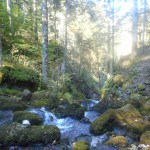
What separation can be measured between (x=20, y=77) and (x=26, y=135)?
6413 mm

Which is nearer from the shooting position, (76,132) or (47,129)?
(47,129)

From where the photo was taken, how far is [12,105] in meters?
9.59

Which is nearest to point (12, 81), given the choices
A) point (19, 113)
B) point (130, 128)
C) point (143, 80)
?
point (19, 113)

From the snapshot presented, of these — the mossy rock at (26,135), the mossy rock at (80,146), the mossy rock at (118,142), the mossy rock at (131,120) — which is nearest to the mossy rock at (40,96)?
the mossy rock at (131,120)

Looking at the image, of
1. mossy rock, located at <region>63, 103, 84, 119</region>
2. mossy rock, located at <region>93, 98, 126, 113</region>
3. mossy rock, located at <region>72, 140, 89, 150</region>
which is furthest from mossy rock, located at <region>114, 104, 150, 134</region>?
mossy rock, located at <region>93, 98, 126, 113</region>

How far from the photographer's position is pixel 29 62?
14.9m

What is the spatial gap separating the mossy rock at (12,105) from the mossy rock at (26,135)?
2.44 metres

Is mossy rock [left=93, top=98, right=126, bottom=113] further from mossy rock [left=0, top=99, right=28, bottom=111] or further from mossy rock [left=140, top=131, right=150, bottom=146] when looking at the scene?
mossy rock [left=140, top=131, right=150, bottom=146]

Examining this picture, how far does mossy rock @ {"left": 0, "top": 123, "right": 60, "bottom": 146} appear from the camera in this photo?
652 cm

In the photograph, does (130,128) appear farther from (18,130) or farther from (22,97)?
(22,97)

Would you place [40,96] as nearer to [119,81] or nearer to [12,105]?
[12,105]

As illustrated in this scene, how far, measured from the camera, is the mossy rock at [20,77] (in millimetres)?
12414

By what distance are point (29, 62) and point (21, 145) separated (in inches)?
352

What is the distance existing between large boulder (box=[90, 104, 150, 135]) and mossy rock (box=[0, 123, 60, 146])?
5.16ft
